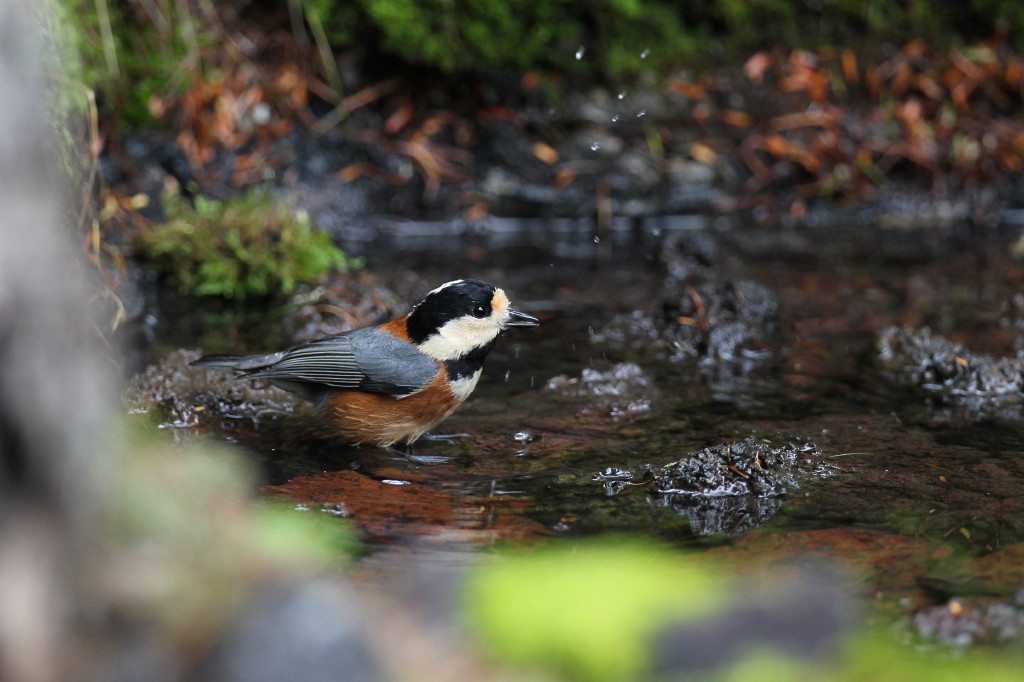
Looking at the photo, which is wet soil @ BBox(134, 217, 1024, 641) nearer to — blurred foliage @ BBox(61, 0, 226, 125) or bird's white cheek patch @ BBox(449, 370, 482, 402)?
bird's white cheek patch @ BBox(449, 370, 482, 402)

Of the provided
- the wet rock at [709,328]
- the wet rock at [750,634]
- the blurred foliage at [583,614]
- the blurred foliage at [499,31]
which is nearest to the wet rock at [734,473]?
the wet rock at [709,328]

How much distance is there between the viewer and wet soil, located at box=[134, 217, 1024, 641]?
3518 mm

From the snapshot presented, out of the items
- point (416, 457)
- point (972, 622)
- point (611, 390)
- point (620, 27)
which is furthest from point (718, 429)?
point (620, 27)

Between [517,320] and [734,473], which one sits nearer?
[734,473]

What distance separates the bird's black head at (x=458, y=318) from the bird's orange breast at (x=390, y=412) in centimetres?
22

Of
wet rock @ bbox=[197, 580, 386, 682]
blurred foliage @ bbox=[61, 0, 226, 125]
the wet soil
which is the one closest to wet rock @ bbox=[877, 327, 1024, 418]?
the wet soil

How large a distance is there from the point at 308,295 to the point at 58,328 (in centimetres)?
474

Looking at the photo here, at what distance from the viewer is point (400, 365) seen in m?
4.93

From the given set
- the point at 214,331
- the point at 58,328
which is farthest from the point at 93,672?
the point at 214,331

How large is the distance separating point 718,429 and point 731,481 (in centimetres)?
80

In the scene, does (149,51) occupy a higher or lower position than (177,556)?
higher

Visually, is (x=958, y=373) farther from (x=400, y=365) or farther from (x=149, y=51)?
(x=149, y=51)

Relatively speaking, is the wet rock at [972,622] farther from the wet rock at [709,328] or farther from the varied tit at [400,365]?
the wet rock at [709,328]

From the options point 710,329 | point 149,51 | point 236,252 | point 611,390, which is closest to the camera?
point 611,390
